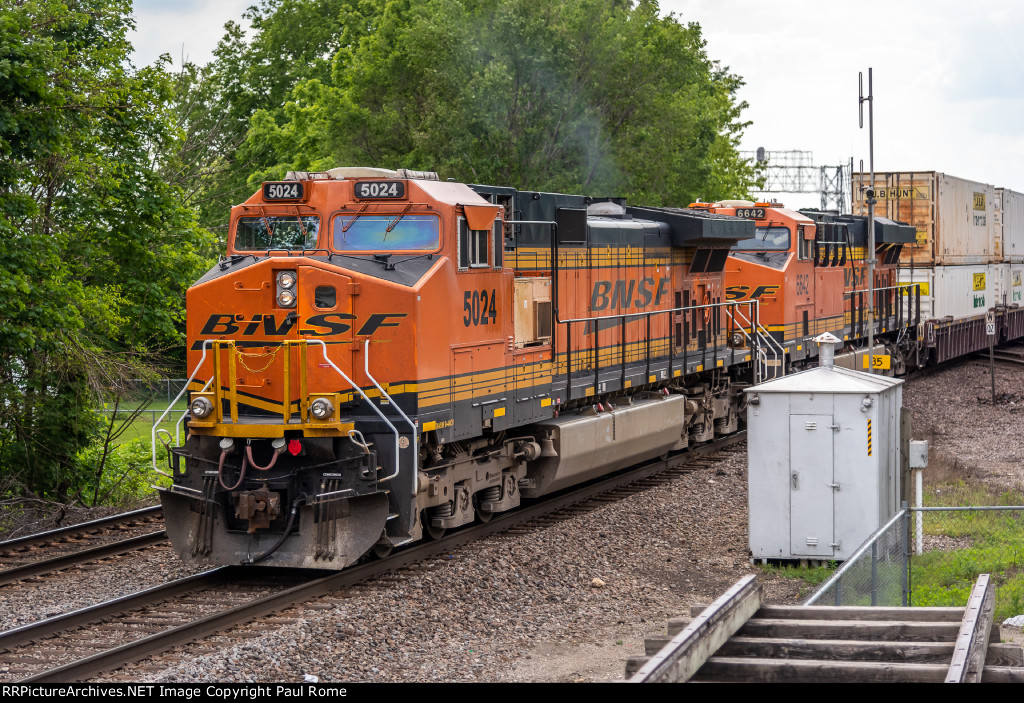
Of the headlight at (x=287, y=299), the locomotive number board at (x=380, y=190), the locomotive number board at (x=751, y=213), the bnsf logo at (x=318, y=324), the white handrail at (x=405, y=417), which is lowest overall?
the white handrail at (x=405, y=417)

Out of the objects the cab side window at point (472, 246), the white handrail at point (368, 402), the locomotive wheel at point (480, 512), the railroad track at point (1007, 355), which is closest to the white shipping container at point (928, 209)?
the railroad track at point (1007, 355)

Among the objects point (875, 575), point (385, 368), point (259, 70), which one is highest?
point (259, 70)

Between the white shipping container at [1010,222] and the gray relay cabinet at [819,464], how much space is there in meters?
29.0

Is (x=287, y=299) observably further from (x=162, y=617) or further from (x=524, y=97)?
(x=524, y=97)

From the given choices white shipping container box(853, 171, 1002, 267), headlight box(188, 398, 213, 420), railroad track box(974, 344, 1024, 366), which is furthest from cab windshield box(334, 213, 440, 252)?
railroad track box(974, 344, 1024, 366)

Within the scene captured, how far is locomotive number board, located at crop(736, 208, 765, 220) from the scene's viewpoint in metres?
22.0

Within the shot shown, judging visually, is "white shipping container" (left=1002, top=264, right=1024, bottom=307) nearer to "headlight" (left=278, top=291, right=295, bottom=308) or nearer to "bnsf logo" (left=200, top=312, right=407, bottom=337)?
"bnsf logo" (left=200, top=312, right=407, bottom=337)

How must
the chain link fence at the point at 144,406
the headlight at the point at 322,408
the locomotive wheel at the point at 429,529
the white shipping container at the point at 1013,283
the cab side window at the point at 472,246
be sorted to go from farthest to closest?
the white shipping container at the point at 1013,283 < the chain link fence at the point at 144,406 < the locomotive wheel at the point at 429,529 < the cab side window at the point at 472,246 < the headlight at the point at 322,408

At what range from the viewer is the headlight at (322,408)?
405 inches

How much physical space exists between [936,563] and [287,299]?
279 inches

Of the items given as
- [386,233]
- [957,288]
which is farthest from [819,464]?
[957,288]

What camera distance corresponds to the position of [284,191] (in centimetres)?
1156

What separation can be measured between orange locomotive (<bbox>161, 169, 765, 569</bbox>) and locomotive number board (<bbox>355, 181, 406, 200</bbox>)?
1 cm

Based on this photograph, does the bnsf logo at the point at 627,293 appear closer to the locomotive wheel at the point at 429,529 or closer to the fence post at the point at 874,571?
the locomotive wheel at the point at 429,529
